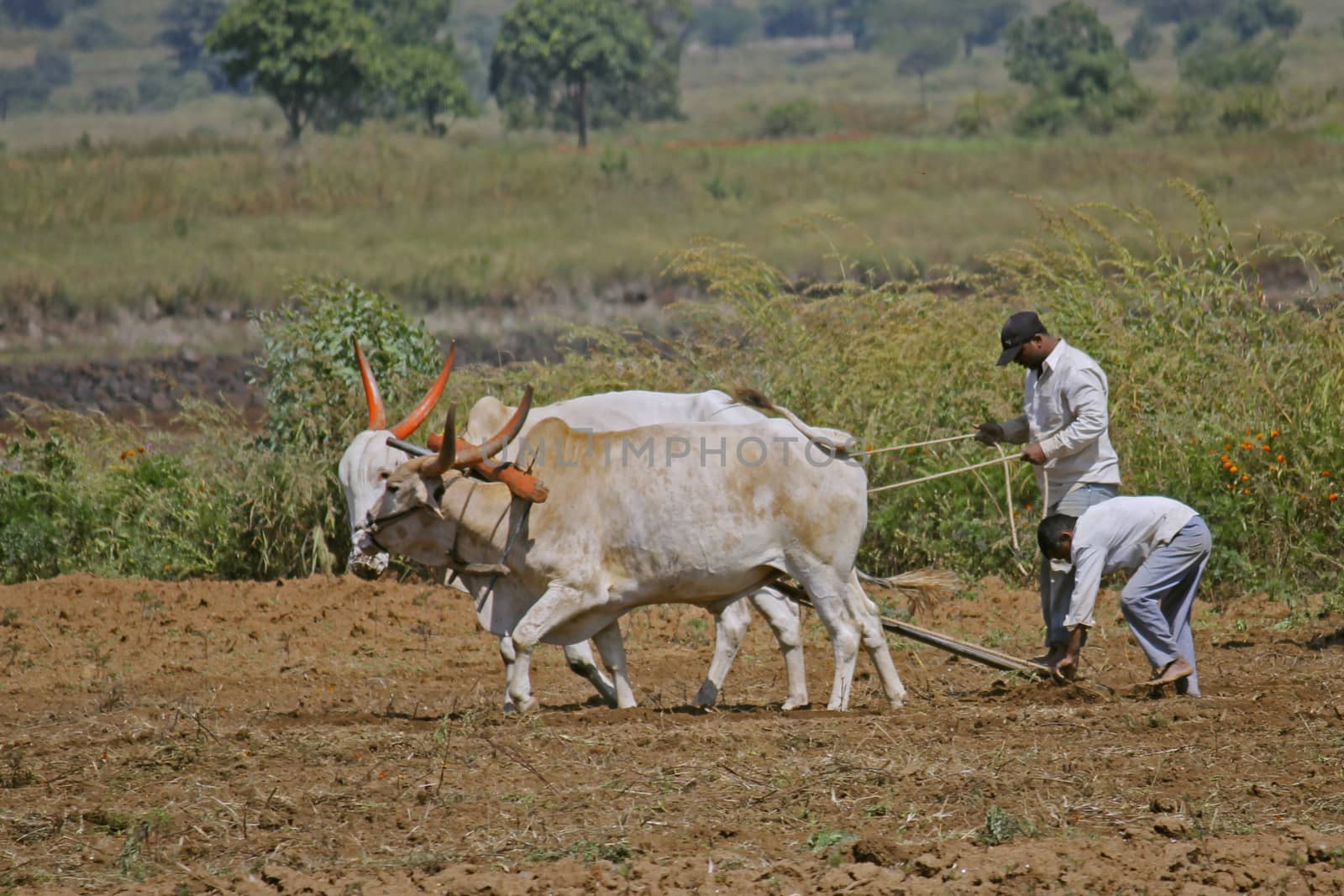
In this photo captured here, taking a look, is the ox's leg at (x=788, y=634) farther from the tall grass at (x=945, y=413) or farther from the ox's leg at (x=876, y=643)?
the tall grass at (x=945, y=413)

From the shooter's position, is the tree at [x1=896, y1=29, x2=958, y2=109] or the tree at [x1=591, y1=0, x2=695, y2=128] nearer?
the tree at [x1=591, y1=0, x2=695, y2=128]

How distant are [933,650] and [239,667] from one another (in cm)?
352

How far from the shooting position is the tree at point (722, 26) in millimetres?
115125

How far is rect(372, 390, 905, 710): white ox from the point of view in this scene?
711 centimetres

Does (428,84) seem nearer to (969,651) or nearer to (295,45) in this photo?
(295,45)

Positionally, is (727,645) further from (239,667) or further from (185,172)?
(185,172)

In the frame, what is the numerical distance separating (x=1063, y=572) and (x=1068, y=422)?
627 millimetres

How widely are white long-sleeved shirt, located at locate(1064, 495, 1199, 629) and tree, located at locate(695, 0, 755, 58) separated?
357ft

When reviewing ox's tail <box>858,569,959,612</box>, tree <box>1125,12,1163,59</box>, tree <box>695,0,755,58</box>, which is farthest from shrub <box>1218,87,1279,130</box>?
tree <box>695,0,755,58</box>

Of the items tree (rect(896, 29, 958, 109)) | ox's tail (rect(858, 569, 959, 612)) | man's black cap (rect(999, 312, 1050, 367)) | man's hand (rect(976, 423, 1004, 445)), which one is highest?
tree (rect(896, 29, 958, 109))

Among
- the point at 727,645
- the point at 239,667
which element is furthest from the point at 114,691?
the point at 727,645

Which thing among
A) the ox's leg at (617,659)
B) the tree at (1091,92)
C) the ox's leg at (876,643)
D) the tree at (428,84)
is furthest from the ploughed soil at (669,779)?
the tree at (428,84)

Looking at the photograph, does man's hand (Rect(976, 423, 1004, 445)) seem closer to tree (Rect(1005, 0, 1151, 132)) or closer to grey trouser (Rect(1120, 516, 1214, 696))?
grey trouser (Rect(1120, 516, 1214, 696))

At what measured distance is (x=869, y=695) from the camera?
309 inches
